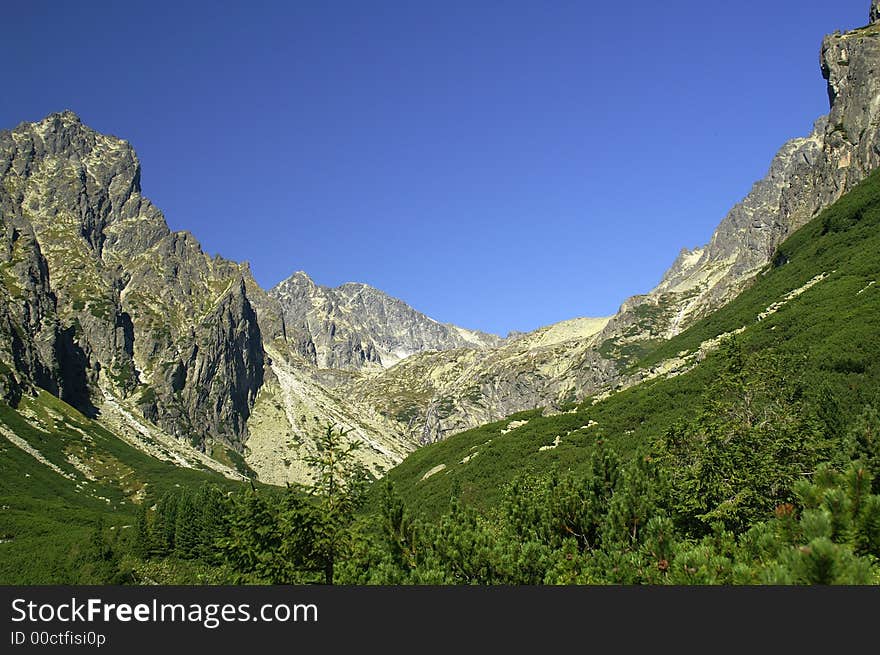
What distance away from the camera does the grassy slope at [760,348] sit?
58219 millimetres

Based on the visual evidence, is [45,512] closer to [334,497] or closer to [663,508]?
[334,497]

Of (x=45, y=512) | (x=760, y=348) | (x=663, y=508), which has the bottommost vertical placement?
(x=45, y=512)

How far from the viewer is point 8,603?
8.64m

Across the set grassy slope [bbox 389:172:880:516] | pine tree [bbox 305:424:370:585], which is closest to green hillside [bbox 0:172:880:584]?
pine tree [bbox 305:424:370:585]

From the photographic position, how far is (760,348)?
7369 cm

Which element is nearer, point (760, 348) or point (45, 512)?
point (760, 348)

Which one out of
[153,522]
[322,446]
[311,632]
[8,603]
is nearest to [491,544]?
[322,446]

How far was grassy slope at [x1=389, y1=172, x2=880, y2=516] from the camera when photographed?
58.2m

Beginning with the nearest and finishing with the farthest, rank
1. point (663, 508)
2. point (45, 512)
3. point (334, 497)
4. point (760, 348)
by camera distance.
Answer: point (334, 497) → point (663, 508) → point (760, 348) → point (45, 512)

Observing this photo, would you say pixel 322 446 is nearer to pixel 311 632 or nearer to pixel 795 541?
pixel 311 632

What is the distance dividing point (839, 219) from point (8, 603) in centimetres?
Result: 14007

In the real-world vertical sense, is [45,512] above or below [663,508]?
below

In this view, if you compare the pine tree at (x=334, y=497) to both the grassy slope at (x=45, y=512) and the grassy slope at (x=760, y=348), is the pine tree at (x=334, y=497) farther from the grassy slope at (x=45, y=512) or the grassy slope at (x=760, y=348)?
the grassy slope at (x=45, y=512)

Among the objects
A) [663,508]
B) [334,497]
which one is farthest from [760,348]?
[334,497]
